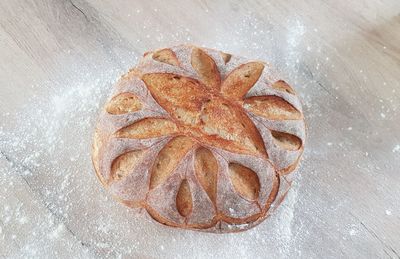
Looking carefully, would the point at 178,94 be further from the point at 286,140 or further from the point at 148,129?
the point at 286,140

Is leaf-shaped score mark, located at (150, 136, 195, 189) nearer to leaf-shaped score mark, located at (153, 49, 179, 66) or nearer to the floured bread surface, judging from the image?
the floured bread surface

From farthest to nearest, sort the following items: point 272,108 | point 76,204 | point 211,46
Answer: point 211,46, point 76,204, point 272,108

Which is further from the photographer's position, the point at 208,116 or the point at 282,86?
the point at 282,86

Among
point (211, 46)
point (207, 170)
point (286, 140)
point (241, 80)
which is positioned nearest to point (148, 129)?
point (207, 170)

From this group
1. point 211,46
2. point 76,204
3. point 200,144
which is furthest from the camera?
point 211,46

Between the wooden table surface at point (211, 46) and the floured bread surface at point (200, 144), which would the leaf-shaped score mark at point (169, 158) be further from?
the wooden table surface at point (211, 46)

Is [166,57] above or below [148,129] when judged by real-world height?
above

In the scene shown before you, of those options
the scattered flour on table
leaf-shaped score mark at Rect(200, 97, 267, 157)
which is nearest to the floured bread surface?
leaf-shaped score mark at Rect(200, 97, 267, 157)

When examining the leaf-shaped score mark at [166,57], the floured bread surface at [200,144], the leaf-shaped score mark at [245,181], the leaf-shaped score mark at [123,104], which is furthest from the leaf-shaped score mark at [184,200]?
the leaf-shaped score mark at [166,57]
